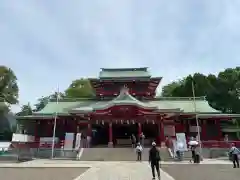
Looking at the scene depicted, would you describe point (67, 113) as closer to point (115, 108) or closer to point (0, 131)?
point (115, 108)

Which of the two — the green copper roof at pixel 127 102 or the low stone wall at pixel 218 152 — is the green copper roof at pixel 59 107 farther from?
the low stone wall at pixel 218 152

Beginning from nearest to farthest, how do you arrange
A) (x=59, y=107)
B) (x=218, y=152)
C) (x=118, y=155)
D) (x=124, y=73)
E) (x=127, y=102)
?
(x=118, y=155), (x=218, y=152), (x=127, y=102), (x=59, y=107), (x=124, y=73)

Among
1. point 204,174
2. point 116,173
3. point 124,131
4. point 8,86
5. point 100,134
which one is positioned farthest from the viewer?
point 8,86

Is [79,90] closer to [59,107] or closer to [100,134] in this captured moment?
[59,107]

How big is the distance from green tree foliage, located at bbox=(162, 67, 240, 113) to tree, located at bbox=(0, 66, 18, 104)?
37.9m

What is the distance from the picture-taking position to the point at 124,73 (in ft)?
135

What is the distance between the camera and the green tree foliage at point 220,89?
187ft

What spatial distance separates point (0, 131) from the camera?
57094 mm

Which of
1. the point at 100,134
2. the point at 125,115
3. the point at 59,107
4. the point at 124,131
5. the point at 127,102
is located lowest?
the point at 100,134

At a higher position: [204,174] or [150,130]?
[150,130]

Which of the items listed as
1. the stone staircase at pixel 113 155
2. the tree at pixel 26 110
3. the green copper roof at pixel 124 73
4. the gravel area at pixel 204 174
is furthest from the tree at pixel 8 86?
the gravel area at pixel 204 174

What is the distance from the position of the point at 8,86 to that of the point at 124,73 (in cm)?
3461

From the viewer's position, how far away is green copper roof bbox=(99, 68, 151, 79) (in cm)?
3947

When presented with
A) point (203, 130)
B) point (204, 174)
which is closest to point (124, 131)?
point (203, 130)
